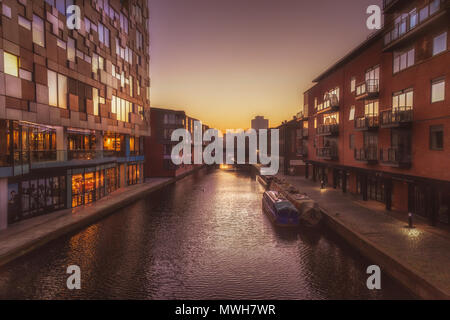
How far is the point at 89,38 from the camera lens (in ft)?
94.9

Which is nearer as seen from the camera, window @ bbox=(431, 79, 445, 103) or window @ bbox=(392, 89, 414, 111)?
window @ bbox=(431, 79, 445, 103)

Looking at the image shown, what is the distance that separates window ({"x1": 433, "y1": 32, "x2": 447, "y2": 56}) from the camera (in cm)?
1708

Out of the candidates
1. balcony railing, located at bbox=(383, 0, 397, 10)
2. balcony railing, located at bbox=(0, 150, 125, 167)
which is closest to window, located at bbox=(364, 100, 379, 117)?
balcony railing, located at bbox=(383, 0, 397, 10)

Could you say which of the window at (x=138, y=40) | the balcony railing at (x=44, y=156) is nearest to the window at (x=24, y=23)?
the balcony railing at (x=44, y=156)

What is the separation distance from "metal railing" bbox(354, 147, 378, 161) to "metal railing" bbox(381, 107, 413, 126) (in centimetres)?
342

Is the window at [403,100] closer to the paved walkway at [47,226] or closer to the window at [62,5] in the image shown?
the paved walkway at [47,226]

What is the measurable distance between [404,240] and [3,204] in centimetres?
2429

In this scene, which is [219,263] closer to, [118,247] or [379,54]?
[118,247]

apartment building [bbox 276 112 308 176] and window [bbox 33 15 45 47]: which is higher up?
window [bbox 33 15 45 47]

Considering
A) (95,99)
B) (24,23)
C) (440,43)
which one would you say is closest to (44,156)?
(24,23)

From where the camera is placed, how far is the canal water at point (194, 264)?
1197cm

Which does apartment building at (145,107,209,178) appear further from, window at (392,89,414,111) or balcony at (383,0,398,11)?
balcony at (383,0,398,11)

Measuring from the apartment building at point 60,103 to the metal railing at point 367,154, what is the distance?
84.2 feet

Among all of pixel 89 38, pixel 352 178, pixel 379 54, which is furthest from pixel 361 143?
pixel 89 38
